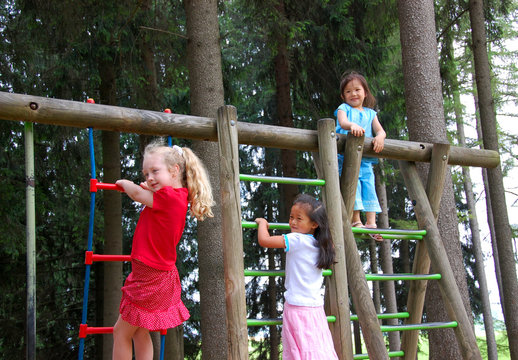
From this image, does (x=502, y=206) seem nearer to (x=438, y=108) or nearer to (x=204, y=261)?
(x=438, y=108)

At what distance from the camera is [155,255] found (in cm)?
309

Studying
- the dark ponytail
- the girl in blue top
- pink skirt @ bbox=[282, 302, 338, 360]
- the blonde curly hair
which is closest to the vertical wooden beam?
the blonde curly hair

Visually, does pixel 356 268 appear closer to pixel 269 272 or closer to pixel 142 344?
pixel 269 272

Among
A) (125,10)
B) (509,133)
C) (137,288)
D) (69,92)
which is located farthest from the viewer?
(509,133)

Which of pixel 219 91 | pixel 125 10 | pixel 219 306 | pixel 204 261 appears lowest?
pixel 219 306

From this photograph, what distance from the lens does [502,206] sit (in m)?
8.11

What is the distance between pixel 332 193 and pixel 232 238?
824 millimetres

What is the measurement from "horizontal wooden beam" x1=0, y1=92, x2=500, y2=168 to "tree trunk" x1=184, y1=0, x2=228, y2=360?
1861mm

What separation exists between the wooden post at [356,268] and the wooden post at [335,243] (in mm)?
118

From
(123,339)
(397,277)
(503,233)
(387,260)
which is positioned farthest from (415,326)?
(387,260)

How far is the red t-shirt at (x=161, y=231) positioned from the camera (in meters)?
3.09

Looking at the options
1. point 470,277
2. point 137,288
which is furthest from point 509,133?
point 137,288

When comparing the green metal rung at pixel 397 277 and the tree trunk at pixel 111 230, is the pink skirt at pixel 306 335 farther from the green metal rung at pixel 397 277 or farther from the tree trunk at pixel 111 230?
the tree trunk at pixel 111 230

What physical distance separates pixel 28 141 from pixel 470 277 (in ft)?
50.3
